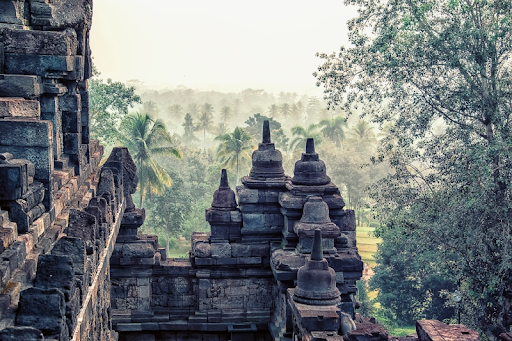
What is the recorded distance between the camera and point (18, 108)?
487 cm

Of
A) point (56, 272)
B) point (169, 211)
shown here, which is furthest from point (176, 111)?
point (56, 272)

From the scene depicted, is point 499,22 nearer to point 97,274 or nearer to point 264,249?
point 264,249

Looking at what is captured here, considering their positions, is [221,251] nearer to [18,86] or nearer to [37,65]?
[37,65]

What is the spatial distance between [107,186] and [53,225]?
2964mm

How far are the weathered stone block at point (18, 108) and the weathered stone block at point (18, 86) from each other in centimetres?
21

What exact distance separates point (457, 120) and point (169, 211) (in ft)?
65.2

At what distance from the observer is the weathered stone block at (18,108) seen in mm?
4664

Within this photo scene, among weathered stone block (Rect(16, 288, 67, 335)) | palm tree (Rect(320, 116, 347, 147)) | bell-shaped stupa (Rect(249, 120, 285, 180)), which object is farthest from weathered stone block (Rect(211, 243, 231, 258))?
palm tree (Rect(320, 116, 347, 147))

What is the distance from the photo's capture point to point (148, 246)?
972 cm

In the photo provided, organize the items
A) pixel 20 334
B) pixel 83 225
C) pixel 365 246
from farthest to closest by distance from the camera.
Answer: pixel 365 246
pixel 83 225
pixel 20 334

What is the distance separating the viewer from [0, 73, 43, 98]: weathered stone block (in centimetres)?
516

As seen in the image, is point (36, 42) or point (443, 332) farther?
point (36, 42)

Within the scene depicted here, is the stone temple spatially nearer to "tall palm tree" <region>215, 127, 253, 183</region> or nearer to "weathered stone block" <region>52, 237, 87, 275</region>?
"weathered stone block" <region>52, 237, 87, 275</region>

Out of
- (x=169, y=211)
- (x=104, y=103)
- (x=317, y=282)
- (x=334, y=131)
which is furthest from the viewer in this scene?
(x=334, y=131)
